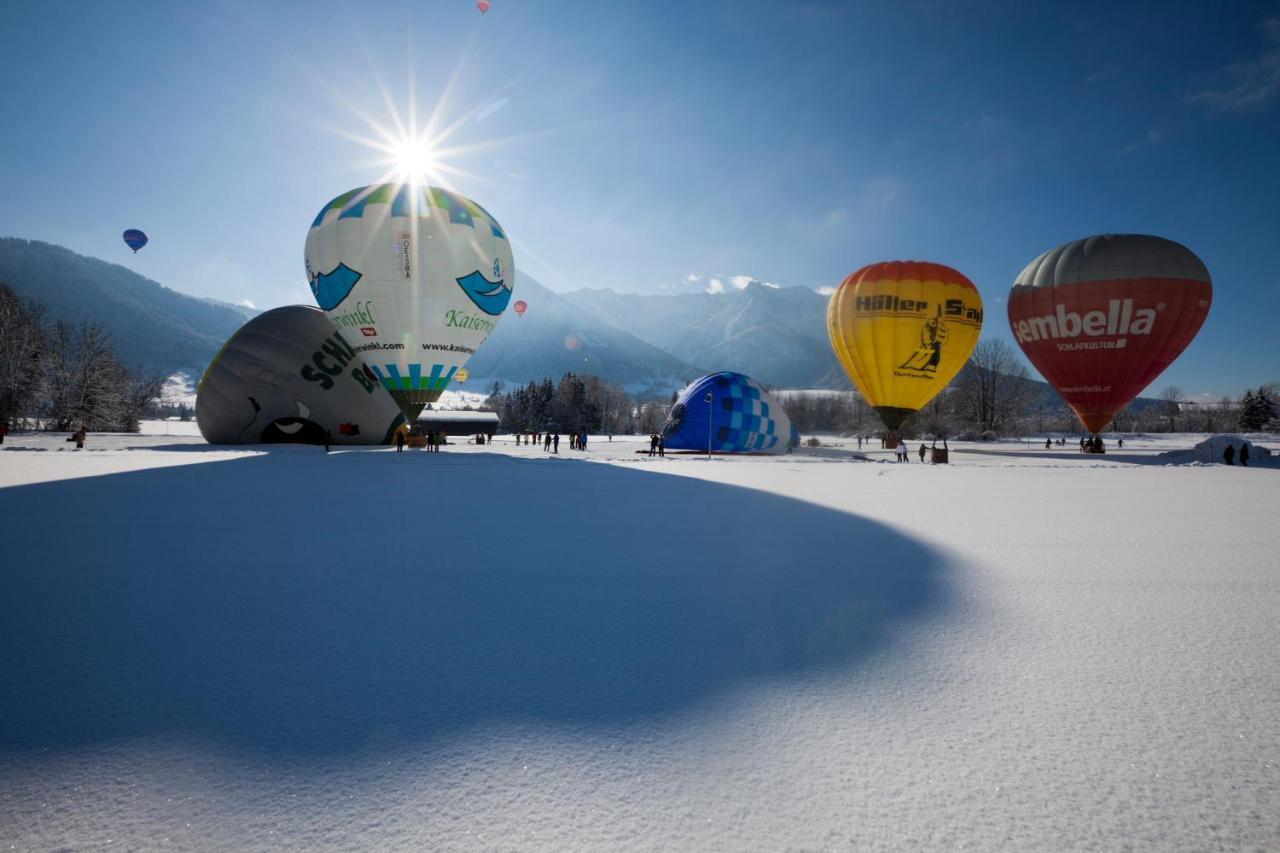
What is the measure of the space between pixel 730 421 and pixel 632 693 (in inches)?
941

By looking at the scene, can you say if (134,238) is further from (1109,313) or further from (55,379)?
(1109,313)

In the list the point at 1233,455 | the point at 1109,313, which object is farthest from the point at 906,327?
the point at 1233,455

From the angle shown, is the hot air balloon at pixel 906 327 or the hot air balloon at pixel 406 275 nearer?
the hot air balloon at pixel 406 275

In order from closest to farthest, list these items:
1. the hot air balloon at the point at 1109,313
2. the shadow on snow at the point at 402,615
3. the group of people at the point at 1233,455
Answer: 1. the shadow on snow at the point at 402,615
2. the group of people at the point at 1233,455
3. the hot air balloon at the point at 1109,313

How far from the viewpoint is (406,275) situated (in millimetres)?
19219

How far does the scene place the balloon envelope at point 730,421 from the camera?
1017 inches

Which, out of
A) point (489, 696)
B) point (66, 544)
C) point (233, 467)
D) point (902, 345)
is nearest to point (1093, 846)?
point (489, 696)

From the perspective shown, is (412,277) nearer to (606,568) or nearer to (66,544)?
(66,544)

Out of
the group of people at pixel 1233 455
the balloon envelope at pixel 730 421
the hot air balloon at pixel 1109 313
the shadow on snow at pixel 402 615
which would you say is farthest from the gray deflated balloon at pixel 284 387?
the group of people at pixel 1233 455

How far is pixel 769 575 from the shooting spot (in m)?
4.14

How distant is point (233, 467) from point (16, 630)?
1126 centimetres

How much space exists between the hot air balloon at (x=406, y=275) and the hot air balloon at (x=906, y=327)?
639 inches

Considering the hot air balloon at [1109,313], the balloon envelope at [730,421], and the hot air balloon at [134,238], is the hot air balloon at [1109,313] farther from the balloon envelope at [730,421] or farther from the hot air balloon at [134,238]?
the hot air balloon at [134,238]

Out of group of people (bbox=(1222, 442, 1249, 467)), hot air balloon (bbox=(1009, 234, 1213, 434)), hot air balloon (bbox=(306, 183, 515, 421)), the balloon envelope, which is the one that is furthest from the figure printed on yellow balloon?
hot air balloon (bbox=(306, 183, 515, 421))
